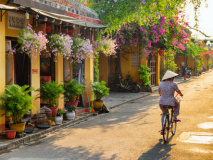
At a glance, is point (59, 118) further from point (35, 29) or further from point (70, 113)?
point (35, 29)

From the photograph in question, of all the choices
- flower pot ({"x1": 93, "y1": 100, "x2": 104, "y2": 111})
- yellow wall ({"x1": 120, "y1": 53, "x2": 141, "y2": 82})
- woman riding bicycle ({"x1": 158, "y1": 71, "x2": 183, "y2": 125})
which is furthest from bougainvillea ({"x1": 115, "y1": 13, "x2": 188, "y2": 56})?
woman riding bicycle ({"x1": 158, "y1": 71, "x2": 183, "y2": 125})

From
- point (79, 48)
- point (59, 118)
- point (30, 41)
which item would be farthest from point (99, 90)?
point (30, 41)

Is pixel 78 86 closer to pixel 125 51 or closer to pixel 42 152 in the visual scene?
pixel 42 152

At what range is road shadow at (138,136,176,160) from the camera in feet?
21.1

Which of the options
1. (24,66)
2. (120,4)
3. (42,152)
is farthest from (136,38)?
(42,152)

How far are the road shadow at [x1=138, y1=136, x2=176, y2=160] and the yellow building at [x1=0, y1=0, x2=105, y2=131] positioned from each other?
14.3 ft

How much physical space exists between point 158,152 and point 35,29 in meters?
6.00

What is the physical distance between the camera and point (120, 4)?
14.0 meters

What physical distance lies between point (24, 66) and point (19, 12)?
1906 millimetres

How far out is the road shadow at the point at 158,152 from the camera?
21.1 ft

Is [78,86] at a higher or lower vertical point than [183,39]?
lower

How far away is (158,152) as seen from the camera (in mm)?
6840

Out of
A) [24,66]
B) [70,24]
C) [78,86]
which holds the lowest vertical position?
[78,86]

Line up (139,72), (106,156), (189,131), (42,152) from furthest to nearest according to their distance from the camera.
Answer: (139,72)
(189,131)
(42,152)
(106,156)
